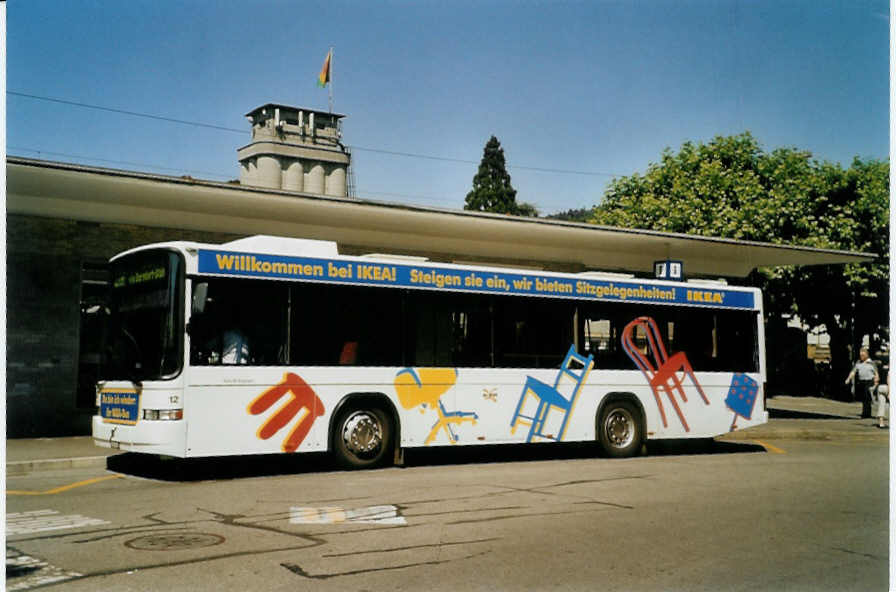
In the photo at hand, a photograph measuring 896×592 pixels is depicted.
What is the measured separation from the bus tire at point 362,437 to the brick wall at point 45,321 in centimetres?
726

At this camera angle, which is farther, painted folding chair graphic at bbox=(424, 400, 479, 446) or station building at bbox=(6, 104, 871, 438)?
station building at bbox=(6, 104, 871, 438)

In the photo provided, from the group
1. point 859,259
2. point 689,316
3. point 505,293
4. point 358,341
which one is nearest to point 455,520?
point 358,341

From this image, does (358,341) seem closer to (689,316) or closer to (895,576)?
(689,316)

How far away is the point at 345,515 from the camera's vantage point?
9.30m

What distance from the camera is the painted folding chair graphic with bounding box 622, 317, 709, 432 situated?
53.8 ft

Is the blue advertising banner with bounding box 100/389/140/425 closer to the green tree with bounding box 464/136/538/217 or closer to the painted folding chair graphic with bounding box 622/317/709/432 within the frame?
the painted folding chair graphic with bounding box 622/317/709/432

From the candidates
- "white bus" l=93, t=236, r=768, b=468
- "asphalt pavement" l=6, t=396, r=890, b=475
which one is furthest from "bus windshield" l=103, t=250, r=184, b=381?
"asphalt pavement" l=6, t=396, r=890, b=475

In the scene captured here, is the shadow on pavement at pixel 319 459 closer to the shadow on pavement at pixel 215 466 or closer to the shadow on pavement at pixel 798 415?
the shadow on pavement at pixel 215 466

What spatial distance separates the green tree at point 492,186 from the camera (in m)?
82.0

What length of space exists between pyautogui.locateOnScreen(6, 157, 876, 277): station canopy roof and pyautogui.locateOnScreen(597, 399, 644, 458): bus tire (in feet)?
18.1

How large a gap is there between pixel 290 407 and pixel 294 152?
2182 inches

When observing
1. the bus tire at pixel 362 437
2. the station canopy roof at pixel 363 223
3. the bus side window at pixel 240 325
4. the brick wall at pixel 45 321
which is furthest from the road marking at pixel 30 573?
the brick wall at pixel 45 321

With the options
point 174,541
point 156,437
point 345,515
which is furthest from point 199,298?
point 174,541

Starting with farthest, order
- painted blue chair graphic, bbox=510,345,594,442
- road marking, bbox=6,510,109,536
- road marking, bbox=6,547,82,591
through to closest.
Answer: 1. painted blue chair graphic, bbox=510,345,594,442
2. road marking, bbox=6,510,109,536
3. road marking, bbox=6,547,82,591
